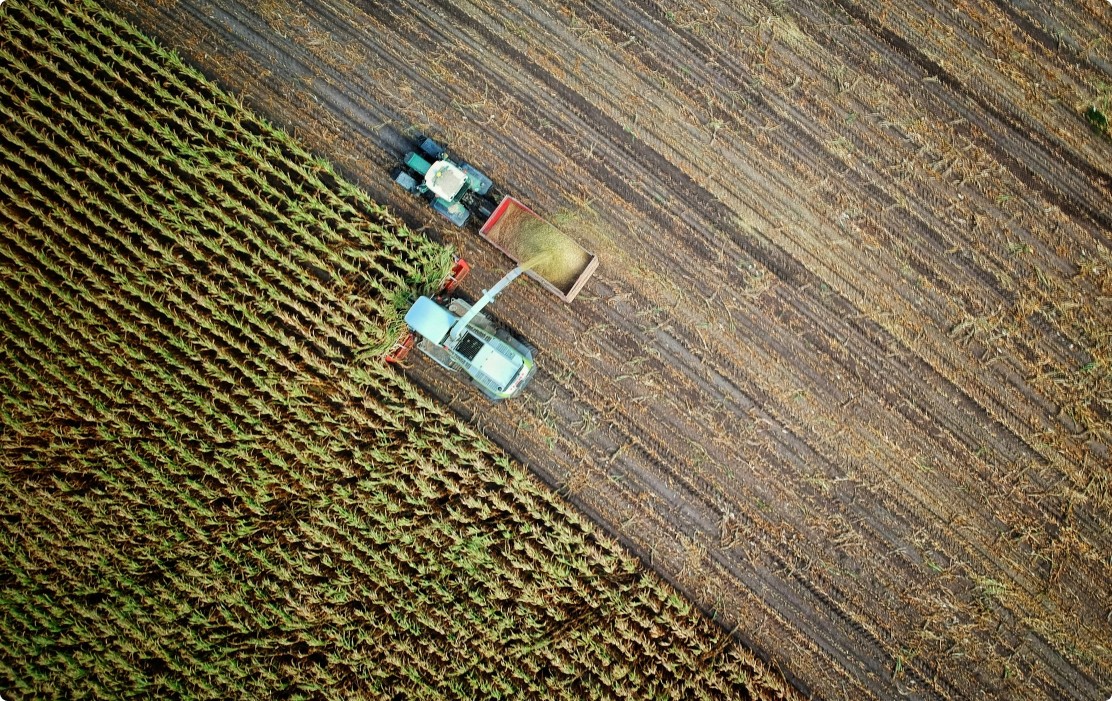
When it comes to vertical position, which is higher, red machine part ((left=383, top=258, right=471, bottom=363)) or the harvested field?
the harvested field

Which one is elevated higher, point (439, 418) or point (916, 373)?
point (916, 373)

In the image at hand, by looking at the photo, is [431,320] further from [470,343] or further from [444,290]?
[444,290]

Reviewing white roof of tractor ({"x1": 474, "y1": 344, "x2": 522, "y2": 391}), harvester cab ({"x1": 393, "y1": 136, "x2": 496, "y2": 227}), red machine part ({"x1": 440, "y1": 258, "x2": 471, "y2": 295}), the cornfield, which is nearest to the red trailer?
harvester cab ({"x1": 393, "y1": 136, "x2": 496, "y2": 227})

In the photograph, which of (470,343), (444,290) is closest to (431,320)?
(470,343)

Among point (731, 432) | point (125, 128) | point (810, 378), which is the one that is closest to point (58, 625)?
point (125, 128)

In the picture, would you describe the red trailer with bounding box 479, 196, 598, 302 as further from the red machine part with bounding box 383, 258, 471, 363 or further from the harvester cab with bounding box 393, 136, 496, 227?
the red machine part with bounding box 383, 258, 471, 363

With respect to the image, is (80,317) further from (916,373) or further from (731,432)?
(916,373)

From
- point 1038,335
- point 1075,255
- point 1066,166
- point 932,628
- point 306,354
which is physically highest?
point 1066,166

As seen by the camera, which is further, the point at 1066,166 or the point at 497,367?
the point at 1066,166
